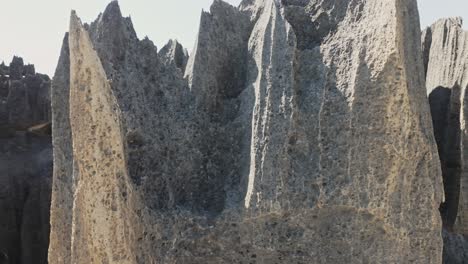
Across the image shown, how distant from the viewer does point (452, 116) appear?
14.7 ft

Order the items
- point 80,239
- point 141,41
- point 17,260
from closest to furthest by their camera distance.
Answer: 1. point 80,239
2. point 141,41
3. point 17,260

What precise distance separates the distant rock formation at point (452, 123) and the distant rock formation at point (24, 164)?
3808mm

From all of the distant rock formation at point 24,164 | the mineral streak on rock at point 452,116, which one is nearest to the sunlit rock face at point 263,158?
the mineral streak on rock at point 452,116

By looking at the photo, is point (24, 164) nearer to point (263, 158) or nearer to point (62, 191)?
point (62, 191)

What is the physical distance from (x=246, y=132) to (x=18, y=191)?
4306 mm

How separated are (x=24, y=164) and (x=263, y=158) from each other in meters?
4.61

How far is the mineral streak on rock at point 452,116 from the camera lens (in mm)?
4348

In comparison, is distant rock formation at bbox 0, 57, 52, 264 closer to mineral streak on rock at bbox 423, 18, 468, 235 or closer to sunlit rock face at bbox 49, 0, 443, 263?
sunlit rock face at bbox 49, 0, 443, 263

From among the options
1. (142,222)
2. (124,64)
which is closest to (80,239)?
(142,222)

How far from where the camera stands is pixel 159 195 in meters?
3.29

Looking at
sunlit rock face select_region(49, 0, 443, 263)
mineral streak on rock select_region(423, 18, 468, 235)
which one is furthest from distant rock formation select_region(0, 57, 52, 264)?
mineral streak on rock select_region(423, 18, 468, 235)

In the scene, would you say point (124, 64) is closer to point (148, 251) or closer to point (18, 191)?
point (148, 251)

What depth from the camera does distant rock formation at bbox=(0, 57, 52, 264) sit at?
6.54 meters

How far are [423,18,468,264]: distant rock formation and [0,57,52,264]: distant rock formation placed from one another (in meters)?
3.81
